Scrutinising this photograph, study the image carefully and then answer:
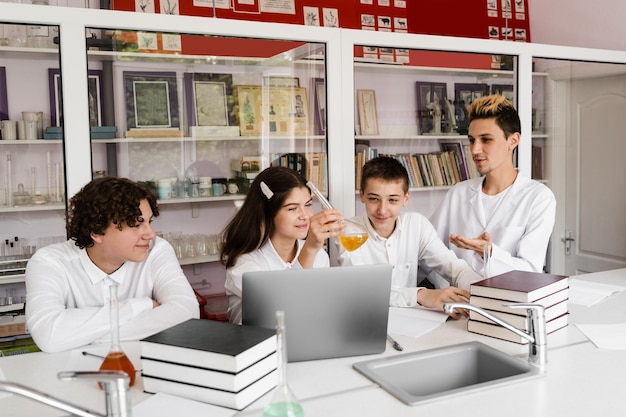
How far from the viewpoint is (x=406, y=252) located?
2.72 meters

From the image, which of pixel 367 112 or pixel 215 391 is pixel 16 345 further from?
pixel 367 112

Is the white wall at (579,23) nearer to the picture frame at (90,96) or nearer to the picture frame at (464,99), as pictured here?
the picture frame at (464,99)

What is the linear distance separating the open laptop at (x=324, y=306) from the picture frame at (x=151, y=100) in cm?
155

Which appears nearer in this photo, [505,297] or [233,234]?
[505,297]

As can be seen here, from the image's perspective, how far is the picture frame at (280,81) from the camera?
10.1 ft

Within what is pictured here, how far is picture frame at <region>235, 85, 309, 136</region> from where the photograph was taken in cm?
309

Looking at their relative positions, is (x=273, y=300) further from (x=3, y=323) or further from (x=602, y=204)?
(x=602, y=204)

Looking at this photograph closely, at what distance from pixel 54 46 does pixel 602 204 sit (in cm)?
344

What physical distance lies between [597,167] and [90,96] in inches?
126

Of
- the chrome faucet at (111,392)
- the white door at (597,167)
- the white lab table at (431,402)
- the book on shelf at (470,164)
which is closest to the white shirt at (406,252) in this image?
the white lab table at (431,402)

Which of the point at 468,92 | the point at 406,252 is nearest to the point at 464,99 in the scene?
→ the point at 468,92

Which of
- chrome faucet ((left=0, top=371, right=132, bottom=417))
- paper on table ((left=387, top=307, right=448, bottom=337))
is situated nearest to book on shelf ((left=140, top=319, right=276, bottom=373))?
chrome faucet ((left=0, top=371, right=132, bottom=417))

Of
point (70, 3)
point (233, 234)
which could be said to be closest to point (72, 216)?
point (233, 234)

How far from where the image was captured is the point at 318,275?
165cm
